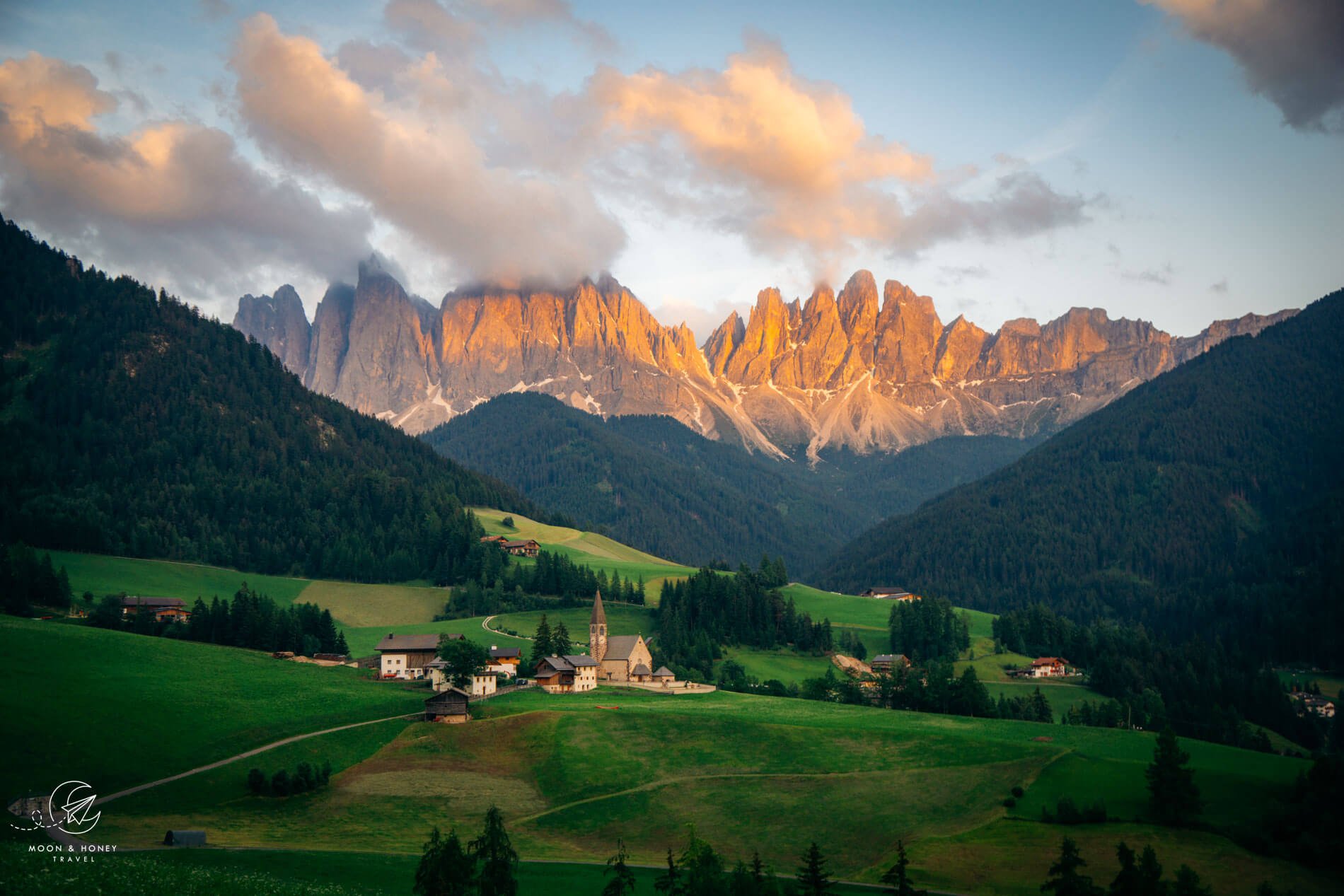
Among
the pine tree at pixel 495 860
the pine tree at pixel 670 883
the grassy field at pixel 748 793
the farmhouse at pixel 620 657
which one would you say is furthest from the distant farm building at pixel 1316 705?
the pine tree at pixel 495 860

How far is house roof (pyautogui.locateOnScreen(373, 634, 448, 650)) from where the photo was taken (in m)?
114

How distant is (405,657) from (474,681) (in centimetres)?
1519

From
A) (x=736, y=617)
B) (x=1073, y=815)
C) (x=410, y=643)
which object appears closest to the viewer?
(x=1073, y=815)

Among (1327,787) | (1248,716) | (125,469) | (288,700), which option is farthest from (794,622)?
(125,469)

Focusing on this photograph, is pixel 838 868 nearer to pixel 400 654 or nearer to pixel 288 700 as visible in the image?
pixel 288 700

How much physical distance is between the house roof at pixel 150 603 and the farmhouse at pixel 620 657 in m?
52.6

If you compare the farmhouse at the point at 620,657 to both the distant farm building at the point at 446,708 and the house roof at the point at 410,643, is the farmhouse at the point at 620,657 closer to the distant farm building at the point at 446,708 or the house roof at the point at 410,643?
the house roof at the point at 410,643

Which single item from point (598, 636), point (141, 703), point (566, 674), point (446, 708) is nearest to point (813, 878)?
point (446, 708)

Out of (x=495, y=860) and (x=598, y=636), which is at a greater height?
Result: (x=598, y=636)

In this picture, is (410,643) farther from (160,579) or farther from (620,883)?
(620,883)

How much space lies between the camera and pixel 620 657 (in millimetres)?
120875

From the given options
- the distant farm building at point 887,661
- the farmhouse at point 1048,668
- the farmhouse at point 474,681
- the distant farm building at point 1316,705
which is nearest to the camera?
the farmhouse at point 474,681

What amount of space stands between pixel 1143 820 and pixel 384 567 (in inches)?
5502

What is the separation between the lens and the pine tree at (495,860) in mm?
50156
